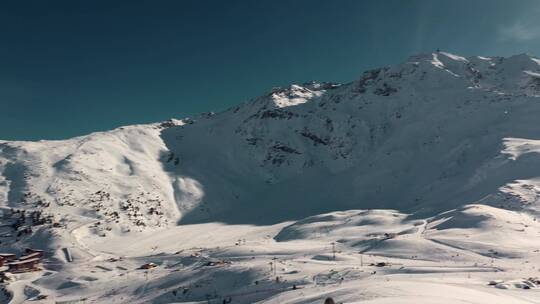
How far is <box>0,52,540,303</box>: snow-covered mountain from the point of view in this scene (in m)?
91.2

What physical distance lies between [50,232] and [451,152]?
305 ft

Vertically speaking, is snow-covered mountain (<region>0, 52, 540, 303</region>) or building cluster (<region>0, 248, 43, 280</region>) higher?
snow-covered mountain (<region>0, 52, 540, 303</region>)

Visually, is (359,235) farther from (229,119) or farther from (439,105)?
(229,119)

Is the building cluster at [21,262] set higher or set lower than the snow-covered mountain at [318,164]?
lower

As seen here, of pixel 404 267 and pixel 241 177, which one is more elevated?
pixel 241 177

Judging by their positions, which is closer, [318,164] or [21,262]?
[21,262]

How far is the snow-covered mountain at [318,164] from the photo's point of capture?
299ft

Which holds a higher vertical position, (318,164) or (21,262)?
(318,164)

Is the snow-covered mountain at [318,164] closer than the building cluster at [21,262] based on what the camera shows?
No

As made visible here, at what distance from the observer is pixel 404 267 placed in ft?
158

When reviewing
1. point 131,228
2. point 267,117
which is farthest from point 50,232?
point 267,117

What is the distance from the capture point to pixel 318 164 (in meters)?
143

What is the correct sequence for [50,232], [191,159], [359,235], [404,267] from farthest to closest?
[191,159] < [50,232] < [359,235] < [404,267]

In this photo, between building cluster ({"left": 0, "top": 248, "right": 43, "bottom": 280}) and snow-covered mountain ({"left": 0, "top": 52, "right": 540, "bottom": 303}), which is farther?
snow-covered mountain ({"left": 0, "top": 52, "right": 540, "bottom": 303})
